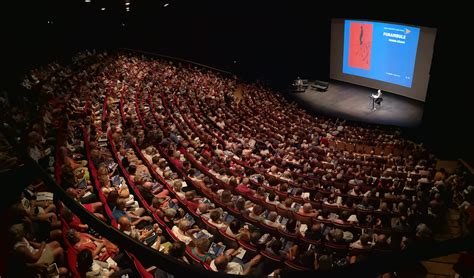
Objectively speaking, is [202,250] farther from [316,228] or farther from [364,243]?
[364,243]

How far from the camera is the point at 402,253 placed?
3.19 ft

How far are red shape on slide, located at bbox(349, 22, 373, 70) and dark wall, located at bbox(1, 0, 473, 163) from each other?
35.0 inches

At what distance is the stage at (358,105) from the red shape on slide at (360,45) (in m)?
1.32

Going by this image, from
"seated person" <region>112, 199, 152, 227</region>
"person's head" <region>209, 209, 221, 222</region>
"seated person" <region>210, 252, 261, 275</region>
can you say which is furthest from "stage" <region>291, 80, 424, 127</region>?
"seated person" <region>112, 199, 152, 227</region>

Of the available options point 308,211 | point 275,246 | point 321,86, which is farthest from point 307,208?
point 321,86

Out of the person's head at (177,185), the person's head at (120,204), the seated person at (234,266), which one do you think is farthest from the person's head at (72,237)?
the person's head at (177,185)

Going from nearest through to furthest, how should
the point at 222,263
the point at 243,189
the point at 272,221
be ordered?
the point at 222,263 → the point at 272,221 → the point at 243,189

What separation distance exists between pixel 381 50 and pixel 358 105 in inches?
106

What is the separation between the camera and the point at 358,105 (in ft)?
47.4

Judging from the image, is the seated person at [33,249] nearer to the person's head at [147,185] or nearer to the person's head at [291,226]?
the person's head at [147,185]

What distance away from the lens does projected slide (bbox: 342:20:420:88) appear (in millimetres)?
13336

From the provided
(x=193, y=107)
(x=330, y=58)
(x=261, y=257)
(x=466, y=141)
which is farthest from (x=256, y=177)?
(x=330, y=58)

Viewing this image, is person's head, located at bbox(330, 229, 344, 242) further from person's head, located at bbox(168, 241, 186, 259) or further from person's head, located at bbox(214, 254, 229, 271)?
person's head, located at bbox(168, 241, 186, 259)

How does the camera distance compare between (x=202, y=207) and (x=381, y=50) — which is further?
(x=381, y=50)
